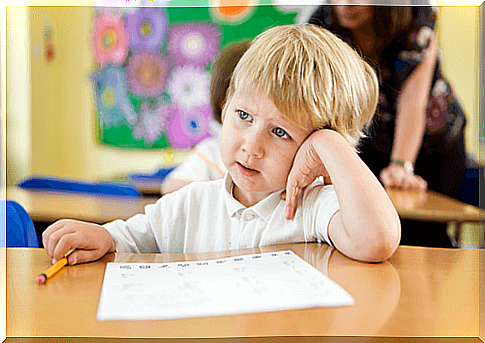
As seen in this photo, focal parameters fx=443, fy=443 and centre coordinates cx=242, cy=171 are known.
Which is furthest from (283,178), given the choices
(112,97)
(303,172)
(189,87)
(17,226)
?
(17,226)

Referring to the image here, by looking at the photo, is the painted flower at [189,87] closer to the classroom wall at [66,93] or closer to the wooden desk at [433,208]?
the classroom wall at [66,93]

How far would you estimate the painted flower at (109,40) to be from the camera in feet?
2.84

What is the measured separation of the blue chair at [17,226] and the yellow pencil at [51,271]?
187 millimetres

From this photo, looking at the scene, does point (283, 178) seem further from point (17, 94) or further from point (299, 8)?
point (17, 94)

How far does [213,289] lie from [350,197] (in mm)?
292

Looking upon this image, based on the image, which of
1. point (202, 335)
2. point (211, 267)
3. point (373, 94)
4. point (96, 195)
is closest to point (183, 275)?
point (211, 267)

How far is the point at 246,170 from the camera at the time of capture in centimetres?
87

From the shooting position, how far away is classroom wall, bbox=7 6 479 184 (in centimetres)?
86

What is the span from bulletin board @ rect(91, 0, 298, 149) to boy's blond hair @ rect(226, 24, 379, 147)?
5 centimetres

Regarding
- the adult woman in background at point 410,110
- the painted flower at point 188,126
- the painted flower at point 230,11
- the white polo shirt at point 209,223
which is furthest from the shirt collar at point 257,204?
the painted flower at point 230,11

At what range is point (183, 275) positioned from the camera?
0.70 metres

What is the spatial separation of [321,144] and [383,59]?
253 mm

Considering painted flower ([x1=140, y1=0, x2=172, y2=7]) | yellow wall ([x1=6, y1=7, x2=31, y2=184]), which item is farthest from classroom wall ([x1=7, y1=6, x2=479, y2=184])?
painted flower ([x1=140, y1=0, x2=172, y2=7])

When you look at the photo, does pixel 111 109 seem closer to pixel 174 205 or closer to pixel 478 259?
pixel 174 205
